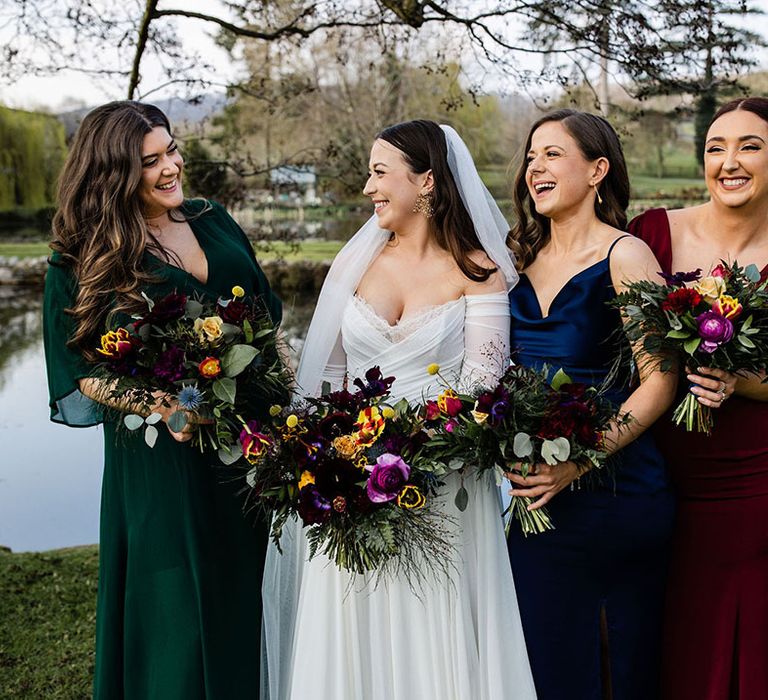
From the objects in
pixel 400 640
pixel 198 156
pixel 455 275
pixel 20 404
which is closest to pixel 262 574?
pixel 400 640

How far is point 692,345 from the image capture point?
8.89 feet

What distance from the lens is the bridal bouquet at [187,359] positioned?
2766 mm

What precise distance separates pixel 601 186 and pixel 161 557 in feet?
6.77

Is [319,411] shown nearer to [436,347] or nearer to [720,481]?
[436,347]

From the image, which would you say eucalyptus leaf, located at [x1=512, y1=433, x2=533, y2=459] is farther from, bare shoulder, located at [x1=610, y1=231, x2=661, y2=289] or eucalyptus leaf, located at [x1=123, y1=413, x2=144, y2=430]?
eucalyptus leaf, located at [x1=123, y1=413, x2=144, y2=430]

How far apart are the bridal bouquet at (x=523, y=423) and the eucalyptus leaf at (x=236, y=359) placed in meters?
0.59

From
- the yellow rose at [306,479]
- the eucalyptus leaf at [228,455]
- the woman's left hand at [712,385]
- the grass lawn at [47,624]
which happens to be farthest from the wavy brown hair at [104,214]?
the grass lawn at [47,624]

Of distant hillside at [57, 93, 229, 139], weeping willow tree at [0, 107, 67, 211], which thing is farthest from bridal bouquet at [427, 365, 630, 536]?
weeping willow tree at [0, 107, 67, 211]

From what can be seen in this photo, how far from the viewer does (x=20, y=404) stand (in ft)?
28.5

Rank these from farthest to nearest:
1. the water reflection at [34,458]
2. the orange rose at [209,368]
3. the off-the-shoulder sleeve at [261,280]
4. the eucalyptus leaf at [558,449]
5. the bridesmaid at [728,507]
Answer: the water reflection at [34,458] → the off-the-shoulder sleeve at [261,280] → the bridesmaid at [728,507] → the orange rose at [209,368] → the eucalyptus leaf at [558,449]

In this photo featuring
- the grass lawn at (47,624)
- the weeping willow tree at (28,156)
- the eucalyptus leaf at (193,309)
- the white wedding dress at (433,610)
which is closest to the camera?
the eucalyptus leaf at (193,309)

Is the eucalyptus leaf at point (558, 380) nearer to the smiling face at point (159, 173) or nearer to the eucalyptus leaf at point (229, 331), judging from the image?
the eucalyptus leaf at point (229, 331)

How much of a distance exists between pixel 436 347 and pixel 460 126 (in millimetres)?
4375

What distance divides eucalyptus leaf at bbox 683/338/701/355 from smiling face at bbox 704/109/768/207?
27.1 inches
